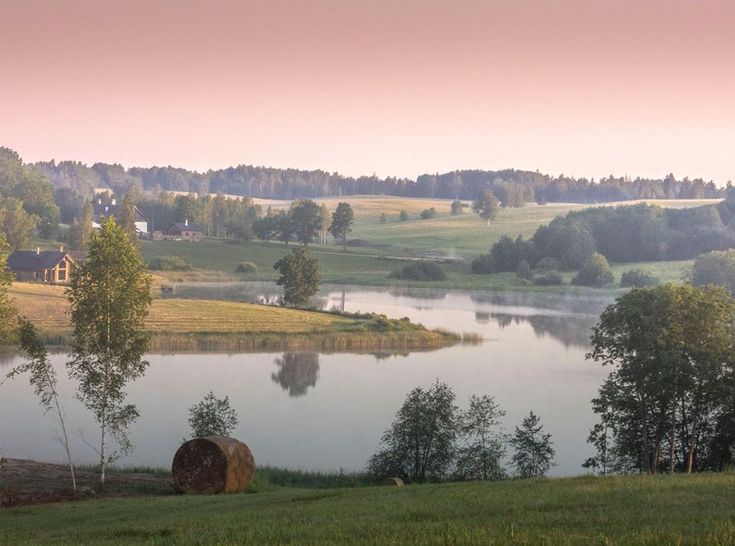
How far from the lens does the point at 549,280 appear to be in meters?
148

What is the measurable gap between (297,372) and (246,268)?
88698mm

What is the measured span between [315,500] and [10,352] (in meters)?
51.4

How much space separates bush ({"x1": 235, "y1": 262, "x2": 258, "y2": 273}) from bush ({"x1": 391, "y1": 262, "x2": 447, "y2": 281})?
23.1 metres

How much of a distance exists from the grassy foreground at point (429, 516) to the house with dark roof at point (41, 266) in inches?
3804

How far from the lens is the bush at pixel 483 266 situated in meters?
161

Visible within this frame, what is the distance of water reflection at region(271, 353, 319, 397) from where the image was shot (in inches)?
2466

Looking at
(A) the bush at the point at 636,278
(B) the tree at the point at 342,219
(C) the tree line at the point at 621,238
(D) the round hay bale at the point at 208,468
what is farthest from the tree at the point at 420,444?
(B) the tree at the point at 342,219

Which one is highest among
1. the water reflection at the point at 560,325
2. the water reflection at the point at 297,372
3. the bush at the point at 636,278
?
the bush at the point at 636,278

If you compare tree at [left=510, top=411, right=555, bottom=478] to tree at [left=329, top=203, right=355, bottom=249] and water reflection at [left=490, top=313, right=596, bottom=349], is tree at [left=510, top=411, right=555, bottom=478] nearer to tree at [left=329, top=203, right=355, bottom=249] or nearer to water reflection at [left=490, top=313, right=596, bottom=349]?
water reflection at [left=490, top=313, right=596, bottom=349]

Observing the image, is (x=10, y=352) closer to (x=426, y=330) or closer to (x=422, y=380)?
(x=422, y=380)

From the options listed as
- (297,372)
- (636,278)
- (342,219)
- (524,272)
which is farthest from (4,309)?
(342,219)

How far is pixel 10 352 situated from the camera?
7019 centimetres

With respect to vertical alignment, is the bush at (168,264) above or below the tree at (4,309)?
below

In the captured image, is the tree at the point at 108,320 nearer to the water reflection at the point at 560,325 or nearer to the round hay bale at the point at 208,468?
the round hay bale at the point at 208,468
